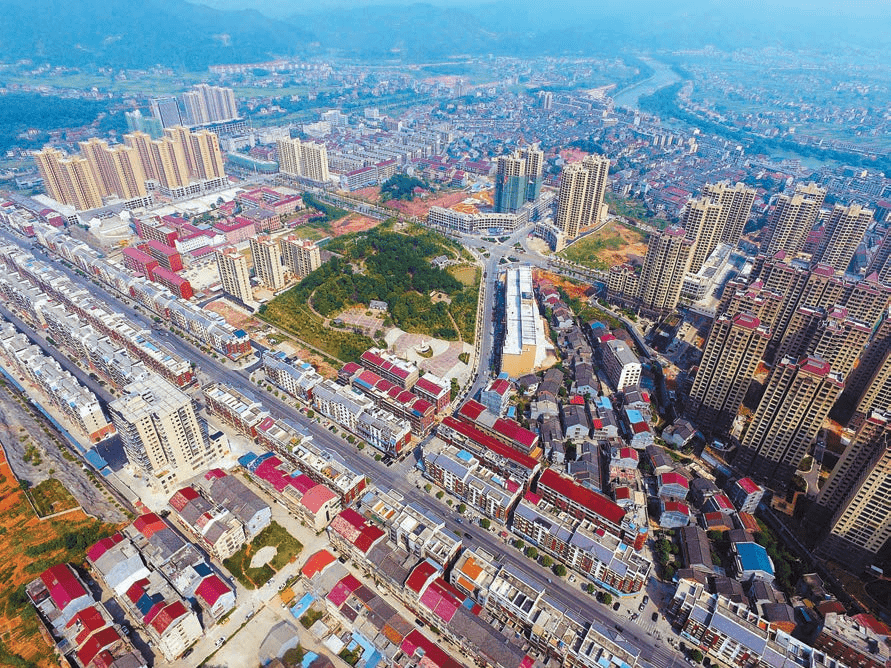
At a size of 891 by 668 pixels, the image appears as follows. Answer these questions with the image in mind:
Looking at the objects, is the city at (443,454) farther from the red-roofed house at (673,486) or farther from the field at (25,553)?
the red-roofed house at (673,486)

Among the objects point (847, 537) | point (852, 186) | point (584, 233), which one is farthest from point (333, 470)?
point (852, 186)

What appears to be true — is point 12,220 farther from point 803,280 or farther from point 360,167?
point 803,280

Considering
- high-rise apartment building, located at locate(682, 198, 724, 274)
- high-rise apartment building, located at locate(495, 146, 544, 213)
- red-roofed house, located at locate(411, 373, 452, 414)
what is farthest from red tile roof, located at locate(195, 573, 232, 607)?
high-rise apartment building, located at locate(495, 146, 544, 213)

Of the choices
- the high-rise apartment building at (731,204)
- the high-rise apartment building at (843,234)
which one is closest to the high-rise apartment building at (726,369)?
the high-rise apartment building at (843,234)

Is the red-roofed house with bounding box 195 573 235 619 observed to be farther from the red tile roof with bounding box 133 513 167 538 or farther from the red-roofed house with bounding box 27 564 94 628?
the red-roofed house with bounding box 27 564 94 628

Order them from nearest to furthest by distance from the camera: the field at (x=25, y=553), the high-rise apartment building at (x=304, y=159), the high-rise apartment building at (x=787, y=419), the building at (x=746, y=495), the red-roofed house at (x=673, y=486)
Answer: the field at (x=25, y=553)
the high-rise apartment building at (x=787, y=419)
the building at (x=746, y=495)
the red-roofed house at (x=673, y=486)
the high-rise apartment building at (x=304, y=159)

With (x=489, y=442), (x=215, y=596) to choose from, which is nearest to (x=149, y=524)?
(x=215, y=596)
